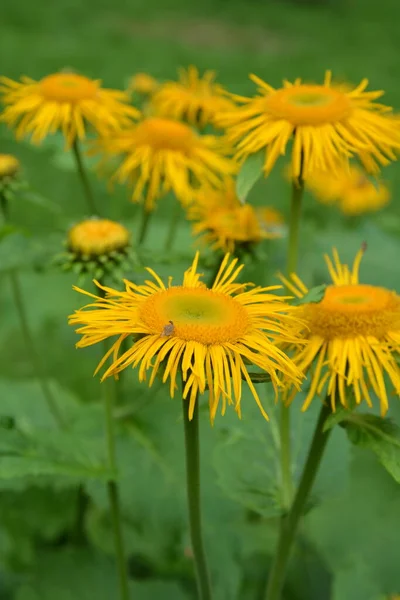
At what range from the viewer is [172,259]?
1281 millimetres

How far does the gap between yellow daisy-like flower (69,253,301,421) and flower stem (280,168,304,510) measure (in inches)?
9.7

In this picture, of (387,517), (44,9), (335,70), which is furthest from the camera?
(44,9)

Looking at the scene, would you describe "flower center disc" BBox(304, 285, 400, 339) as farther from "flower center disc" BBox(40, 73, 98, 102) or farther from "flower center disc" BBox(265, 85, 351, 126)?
"flower center disc" BBox(40, 73, 98, 102)

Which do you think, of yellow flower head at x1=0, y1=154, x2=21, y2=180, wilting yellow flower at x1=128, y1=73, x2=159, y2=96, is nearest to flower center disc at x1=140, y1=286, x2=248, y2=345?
yellow flower head at x1=0, y1=154, x2=21, y2=180

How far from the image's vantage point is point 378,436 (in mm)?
967

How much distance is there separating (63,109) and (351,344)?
739 millimetres

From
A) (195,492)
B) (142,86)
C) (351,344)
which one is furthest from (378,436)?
(142,86)

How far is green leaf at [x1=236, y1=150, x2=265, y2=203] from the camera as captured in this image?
109cm

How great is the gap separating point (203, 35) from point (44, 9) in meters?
1.52

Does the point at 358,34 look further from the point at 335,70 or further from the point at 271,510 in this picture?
the point at 271,510

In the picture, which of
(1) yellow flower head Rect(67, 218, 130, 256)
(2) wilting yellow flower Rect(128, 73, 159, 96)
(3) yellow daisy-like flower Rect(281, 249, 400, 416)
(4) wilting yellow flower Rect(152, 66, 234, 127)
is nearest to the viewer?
(3) yellow daisy-like flower Rect(281, 249, 400, 416)

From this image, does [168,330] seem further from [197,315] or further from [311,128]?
[311,128]

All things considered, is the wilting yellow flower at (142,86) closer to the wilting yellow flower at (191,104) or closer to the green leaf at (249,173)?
the wilting yellow flower at (191,104)

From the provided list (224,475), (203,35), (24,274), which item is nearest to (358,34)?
(203,35)
